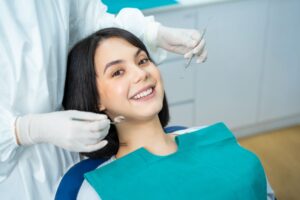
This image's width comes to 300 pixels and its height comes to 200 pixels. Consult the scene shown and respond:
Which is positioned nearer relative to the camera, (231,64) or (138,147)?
(138,147)

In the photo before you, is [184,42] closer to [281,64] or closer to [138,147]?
[138,147]

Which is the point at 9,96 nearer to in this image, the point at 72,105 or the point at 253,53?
the point at 72,105

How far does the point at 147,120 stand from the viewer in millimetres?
1335

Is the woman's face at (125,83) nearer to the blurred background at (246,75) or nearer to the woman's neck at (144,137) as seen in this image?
the woman's neck at (144,137)

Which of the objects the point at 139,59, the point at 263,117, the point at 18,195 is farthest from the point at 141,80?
the point at 263,117

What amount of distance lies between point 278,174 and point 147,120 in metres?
1.41

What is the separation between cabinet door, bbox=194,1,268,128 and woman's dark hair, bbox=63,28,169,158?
1.05m

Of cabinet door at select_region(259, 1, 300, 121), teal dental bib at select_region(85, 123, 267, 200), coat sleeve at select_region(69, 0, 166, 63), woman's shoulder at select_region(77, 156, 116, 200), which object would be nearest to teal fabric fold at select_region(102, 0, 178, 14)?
cabinet door at select_region(259, 1, 300, 121)

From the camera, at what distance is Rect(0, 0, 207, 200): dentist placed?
112cm

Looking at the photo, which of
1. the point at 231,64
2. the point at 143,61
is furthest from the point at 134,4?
the point at 143,61

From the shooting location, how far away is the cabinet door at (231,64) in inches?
94.0

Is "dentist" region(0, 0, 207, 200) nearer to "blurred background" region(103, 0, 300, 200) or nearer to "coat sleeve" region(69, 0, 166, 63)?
"coat sleeve" region(69, 0, 166, 63)

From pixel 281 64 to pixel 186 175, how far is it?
1582 mm

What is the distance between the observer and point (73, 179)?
52.2 inches
